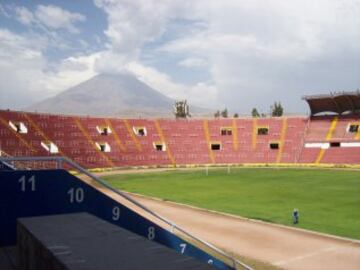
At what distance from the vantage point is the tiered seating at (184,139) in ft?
232

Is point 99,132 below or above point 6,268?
above

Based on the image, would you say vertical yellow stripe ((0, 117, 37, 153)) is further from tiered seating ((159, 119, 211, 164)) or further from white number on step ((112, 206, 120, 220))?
white number on step ((112, 206, 120, 220))

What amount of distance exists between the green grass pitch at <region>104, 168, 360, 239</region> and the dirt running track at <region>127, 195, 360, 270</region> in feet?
6.22

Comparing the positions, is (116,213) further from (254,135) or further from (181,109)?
(181,109)

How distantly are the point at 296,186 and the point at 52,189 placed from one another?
36.3 metres

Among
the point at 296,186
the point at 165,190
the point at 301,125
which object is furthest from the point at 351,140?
the point at 165,190

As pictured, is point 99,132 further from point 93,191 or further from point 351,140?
point 93,191

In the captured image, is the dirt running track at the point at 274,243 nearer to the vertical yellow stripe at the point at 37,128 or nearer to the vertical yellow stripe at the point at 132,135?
the vertical yellow stripe at the point at 37,128

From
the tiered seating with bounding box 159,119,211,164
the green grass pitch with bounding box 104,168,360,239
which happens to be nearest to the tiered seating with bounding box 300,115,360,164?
the green grass pitch with bounding box 104,168,360,239

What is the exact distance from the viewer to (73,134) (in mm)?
73500

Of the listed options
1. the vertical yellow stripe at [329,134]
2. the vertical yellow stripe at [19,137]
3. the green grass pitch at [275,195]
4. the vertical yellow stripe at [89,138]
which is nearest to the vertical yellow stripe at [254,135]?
the vertical yellow stripe at [329,134]

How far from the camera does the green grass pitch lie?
88.0ft

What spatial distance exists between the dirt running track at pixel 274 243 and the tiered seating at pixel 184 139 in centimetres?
4624

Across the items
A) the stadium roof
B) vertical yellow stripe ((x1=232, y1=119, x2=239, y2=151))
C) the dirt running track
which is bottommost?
the dirt running track
